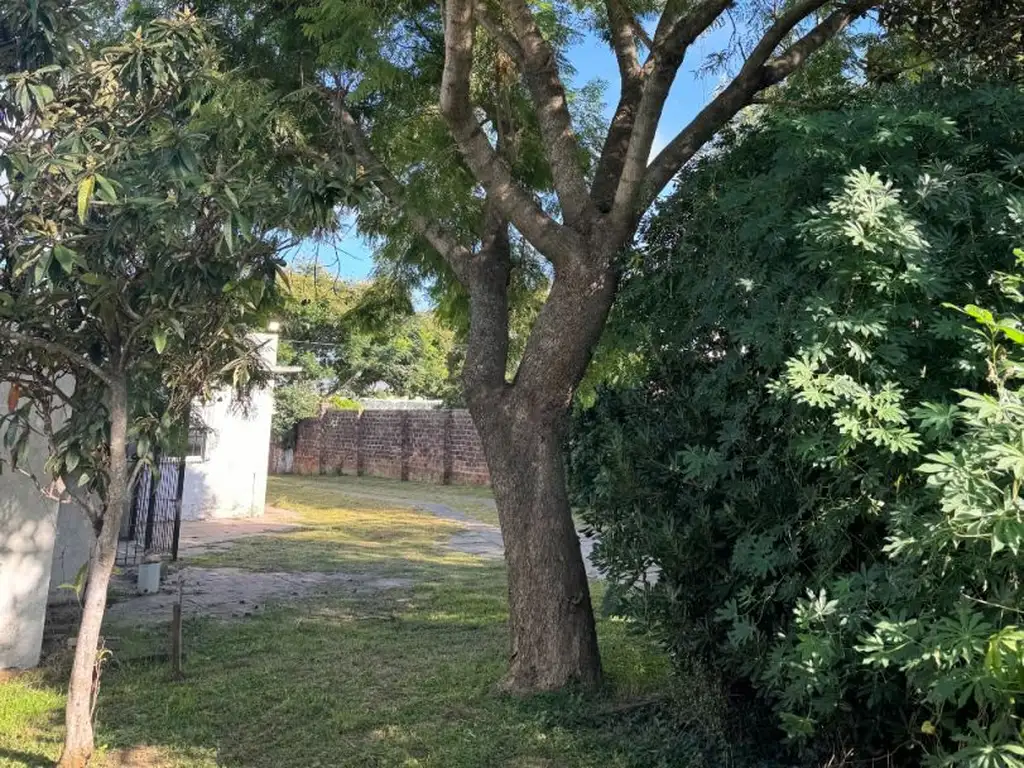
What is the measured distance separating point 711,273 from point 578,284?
151cm

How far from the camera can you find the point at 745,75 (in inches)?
231

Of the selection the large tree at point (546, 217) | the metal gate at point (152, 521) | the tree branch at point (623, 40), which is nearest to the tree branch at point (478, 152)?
the large tree at point (546, 217)

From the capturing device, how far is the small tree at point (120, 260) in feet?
13.5

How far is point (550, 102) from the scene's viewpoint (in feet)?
20.9

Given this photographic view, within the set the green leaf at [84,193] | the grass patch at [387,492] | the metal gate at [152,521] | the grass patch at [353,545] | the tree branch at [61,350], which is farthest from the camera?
the grass patch at [387,492]

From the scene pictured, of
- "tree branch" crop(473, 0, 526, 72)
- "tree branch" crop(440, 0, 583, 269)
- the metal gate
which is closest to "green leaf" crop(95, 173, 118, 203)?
"tree branch" crop(440, 0, 583, 269)

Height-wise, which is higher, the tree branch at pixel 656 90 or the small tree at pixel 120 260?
the tree branch at pixel 656 90

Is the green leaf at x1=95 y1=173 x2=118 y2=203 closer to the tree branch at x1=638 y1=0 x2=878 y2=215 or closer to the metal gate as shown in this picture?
the tree branch at x1=638 y1=0 x2=878 y2=215

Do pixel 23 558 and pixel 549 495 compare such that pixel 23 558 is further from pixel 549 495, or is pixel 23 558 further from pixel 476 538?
pixel 476 538

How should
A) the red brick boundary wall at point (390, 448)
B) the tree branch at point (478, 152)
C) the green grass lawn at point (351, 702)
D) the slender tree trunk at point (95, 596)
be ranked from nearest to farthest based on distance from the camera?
the slender tree trunk at point (95, 596) → the green grass lawn at point (351, 702) → the tree branch at point (478, 152) → the red brick boundary wall at point (390, 448)

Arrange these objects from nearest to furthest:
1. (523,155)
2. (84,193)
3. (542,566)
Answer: (84,193), (542,566), (523,155)

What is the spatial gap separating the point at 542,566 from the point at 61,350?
296cm

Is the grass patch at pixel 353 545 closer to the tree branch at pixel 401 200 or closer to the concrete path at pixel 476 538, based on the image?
the concrete path at pixel 476 538

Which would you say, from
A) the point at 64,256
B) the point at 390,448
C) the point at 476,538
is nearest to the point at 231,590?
the point at 476,538
